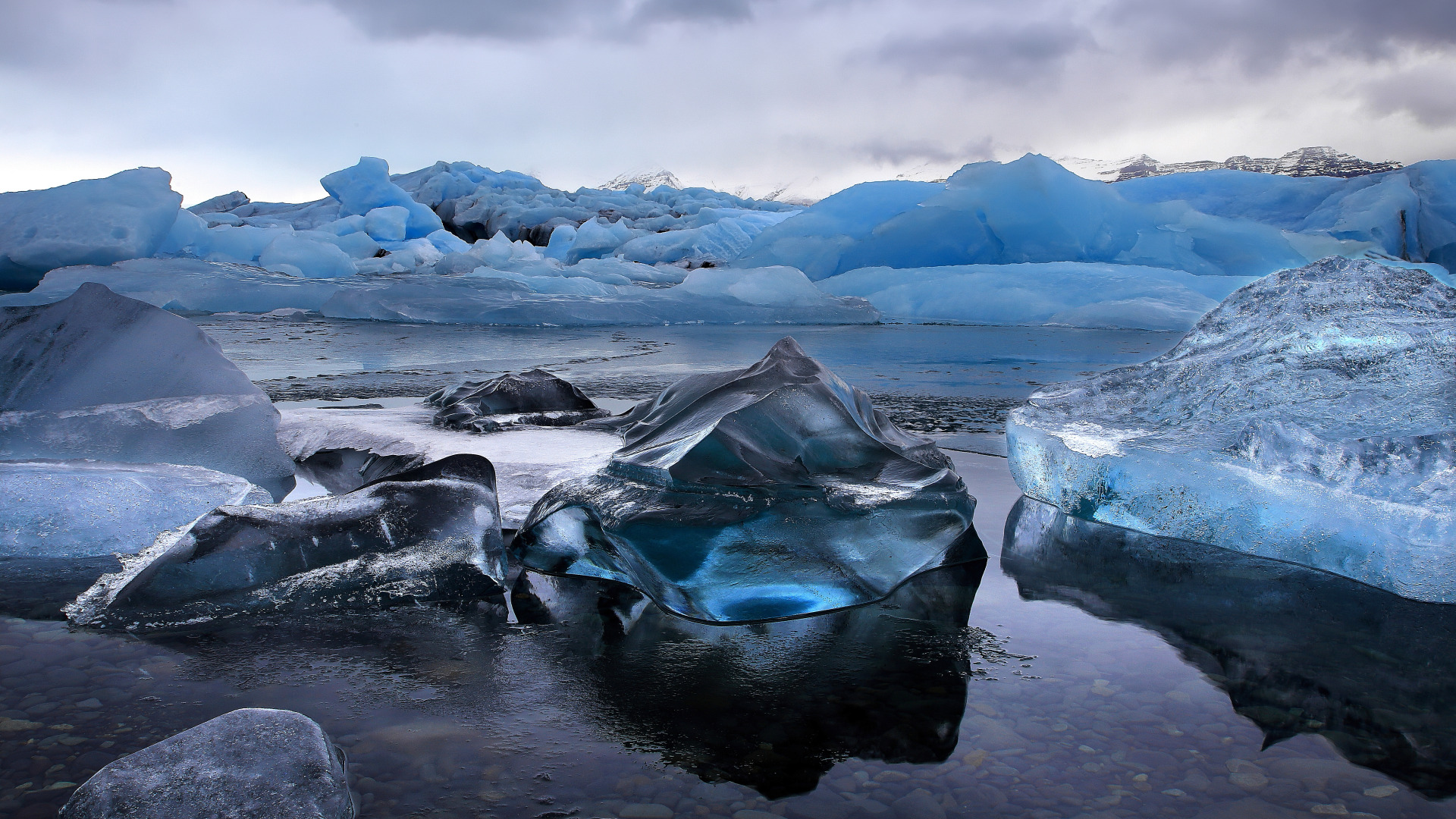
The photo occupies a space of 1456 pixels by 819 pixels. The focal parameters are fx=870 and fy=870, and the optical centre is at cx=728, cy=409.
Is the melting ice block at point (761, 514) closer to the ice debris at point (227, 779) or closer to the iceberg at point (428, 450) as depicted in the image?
the iceberg at point (428, 450)

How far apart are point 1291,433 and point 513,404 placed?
241cm

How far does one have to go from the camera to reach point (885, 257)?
40.5 ft

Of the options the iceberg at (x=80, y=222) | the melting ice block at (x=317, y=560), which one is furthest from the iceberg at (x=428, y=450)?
the iceberg at (x=80, y=222)

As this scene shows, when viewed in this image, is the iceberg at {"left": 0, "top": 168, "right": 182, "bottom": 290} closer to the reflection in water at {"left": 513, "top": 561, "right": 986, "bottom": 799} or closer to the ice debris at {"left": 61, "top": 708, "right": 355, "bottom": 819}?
the reflection in water at {"left": 513, "top": 561, "right": 986, "bottom": 799}

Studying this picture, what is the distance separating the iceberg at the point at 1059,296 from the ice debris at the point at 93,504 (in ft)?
27.6

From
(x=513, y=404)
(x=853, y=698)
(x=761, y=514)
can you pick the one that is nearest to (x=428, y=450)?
(x=513, y=404)

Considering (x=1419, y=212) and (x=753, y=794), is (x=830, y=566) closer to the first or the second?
(x=753, y=794)

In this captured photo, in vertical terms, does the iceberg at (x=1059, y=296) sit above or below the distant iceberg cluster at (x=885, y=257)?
below

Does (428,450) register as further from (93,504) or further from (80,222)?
(80,222)

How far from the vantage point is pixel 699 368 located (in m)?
5.06

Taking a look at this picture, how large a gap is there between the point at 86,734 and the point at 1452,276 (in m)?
12.8

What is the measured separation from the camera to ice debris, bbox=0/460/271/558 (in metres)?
1.79

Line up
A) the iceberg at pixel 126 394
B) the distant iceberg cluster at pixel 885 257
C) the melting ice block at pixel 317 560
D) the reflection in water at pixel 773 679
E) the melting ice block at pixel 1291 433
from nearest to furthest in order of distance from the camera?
the reflection in water at pixel 773 679, the melting ice block at pixel 317 560, the melting ice block at pixel 1291 433, the iceberg at pixel 126 394, the distant iceberg cluster at pixel 885 257

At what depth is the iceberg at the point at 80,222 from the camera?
1115 cm
